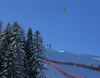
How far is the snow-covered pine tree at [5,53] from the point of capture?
89.3 feet

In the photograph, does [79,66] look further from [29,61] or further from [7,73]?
[7,73]

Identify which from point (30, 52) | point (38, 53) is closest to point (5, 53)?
point (30, 52)

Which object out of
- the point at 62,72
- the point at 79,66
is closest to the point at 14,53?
the point at 62,72

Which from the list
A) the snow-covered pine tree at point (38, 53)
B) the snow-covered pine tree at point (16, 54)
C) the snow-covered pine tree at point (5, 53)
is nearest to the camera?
the snow-covered pine tree at point (5, 53)

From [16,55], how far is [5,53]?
160 centimetres

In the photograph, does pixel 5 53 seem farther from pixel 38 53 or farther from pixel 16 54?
pixel 38 53

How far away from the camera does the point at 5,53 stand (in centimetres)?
2795

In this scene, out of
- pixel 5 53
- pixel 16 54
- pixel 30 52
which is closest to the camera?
pixel 16 54

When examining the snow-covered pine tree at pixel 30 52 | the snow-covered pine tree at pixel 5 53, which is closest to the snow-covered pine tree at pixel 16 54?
the snow-covered pine tree at pixel 5 53

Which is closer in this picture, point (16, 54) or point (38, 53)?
point (16, 54)

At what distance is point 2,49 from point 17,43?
2271 mm

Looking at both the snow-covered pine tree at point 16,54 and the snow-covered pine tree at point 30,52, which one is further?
the snow-covered pine tree at point 30,52

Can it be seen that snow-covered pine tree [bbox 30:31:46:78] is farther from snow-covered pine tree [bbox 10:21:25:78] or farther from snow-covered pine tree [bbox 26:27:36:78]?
snow-covered pine tree [bbox 10:21:25:78]

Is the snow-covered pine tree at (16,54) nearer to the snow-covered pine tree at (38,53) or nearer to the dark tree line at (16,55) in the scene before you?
the dark tree line at (16,55)
